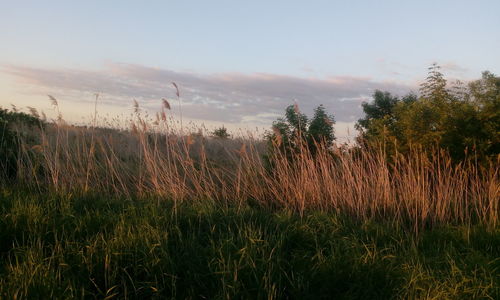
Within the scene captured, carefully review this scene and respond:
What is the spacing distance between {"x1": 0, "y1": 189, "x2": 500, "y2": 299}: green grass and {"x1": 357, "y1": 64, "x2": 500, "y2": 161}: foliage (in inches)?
113

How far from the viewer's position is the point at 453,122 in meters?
6.98

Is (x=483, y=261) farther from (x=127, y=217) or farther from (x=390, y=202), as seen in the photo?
(x=127, y=217)

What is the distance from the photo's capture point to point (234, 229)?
4238mm

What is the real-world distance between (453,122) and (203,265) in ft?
17.3

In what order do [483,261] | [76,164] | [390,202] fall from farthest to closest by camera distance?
[76,164] → [390,202] → [483,261]

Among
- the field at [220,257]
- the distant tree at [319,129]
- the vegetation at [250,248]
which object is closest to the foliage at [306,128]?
→ the distant tree at [319,129]

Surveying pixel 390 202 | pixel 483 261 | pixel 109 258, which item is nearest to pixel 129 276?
pixel 109 258

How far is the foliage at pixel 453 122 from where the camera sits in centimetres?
686

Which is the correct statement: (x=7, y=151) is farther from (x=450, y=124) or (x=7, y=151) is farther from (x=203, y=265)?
(x=450, y=124)

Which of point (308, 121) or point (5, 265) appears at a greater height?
point (308, 121)

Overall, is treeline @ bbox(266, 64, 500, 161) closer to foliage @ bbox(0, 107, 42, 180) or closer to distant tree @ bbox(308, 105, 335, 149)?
distant tree @ bbox(308, 105, 335, 149)

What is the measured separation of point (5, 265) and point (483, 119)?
6632 mm

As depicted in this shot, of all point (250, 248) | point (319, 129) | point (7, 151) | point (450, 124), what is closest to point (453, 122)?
point (450, 124)

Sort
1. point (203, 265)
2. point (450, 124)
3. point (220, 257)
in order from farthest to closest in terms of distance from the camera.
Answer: point (450, 124) → point (220, 257) → point (203, 265)
